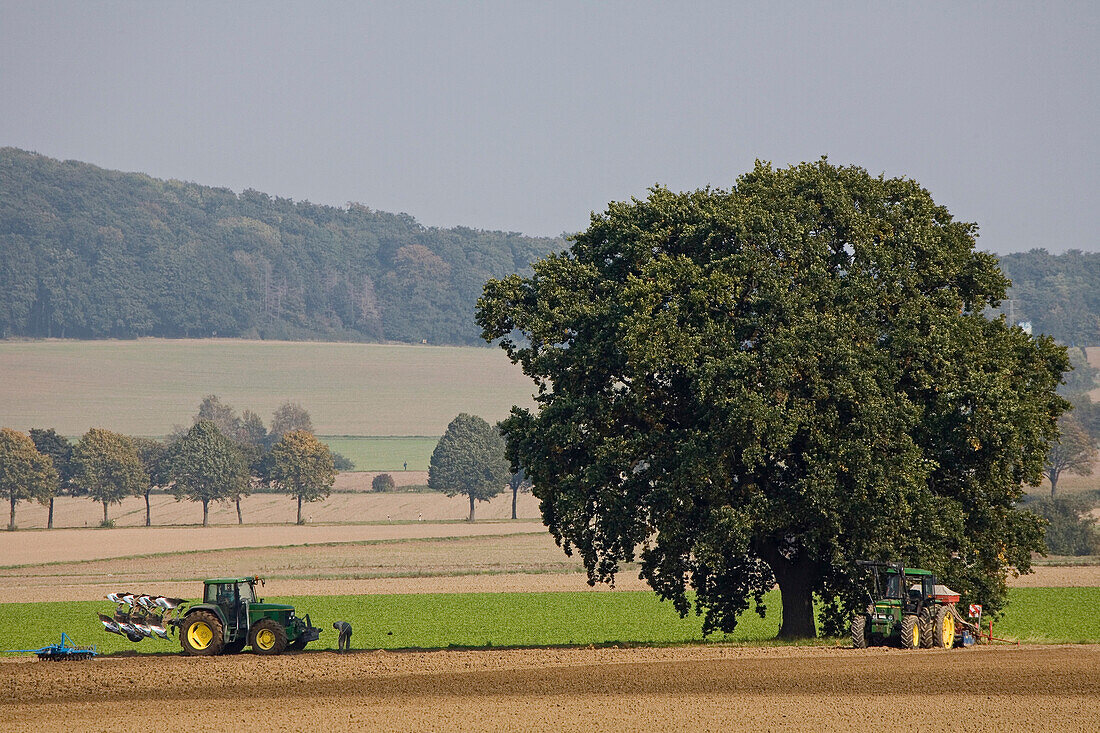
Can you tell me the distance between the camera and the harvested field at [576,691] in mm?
25062

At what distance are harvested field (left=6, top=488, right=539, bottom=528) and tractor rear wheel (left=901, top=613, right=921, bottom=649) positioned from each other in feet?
362

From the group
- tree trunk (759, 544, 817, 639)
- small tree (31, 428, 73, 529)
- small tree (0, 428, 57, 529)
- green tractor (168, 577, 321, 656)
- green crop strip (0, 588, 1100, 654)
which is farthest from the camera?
small tree (31, 428, 73, 529)

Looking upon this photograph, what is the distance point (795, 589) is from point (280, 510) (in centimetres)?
12081

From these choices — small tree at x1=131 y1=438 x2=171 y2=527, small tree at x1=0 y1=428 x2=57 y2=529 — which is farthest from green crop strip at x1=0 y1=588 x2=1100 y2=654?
small tree at x1=131 y1=438 x2=171 y2=527

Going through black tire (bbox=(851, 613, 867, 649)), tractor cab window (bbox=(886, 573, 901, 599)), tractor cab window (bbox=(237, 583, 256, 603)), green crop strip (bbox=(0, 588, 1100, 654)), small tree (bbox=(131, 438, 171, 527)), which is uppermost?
small tree (bbox=(131, 438, 171, 527))

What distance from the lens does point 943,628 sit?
1355 inches

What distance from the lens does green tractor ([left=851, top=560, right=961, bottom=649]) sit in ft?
111

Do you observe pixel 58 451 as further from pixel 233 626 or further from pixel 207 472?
pixel 233 626

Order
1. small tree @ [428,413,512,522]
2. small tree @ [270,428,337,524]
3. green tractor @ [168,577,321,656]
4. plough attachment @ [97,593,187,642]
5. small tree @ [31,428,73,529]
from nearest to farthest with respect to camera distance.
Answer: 1. plough attachment @ [97,593,187,642]
2. green tractor @ [168,577,321,656]
3. small tree @ [270,428,337,524]
4. small tree @ [428,413,512,522]
5. small tree @ [31,428,73,529]

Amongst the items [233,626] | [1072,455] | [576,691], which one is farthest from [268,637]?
[1072,455]

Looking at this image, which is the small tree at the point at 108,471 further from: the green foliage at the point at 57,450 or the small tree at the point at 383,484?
the small tree at the point at 383,484

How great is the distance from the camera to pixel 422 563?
9094cm

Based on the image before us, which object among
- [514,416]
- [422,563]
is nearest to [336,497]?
[422,563]

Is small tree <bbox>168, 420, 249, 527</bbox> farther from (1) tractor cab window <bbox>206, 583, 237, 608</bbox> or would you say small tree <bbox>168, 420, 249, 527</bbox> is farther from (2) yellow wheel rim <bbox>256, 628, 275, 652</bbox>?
(2) yellow wheel rim <bbox>256, 628, 275, 652</bbox>
